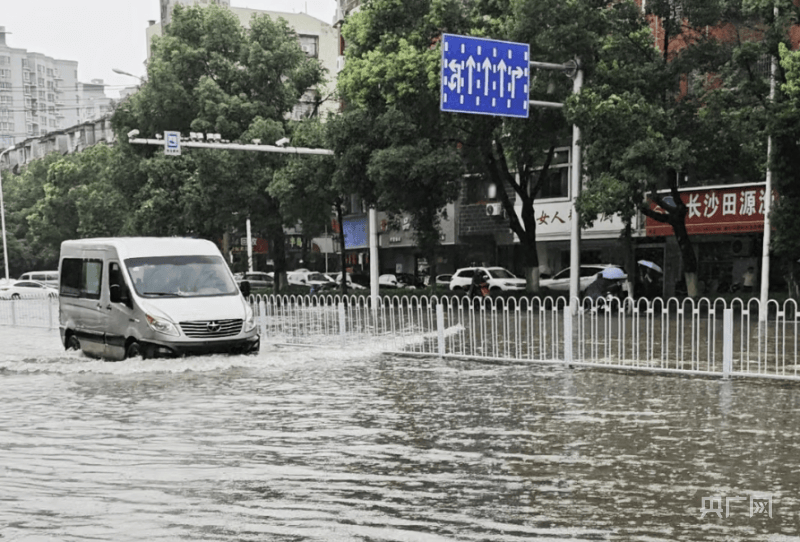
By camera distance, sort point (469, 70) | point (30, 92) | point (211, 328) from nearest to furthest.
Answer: point (211, 328) < point (469, 70) < point (30, 92)

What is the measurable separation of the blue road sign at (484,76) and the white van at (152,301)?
23.2ft

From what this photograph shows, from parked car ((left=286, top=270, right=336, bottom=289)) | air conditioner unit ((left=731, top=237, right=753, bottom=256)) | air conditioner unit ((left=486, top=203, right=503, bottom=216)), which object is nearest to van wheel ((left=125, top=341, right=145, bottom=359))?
air conditioner unit ((left=731, top=237, right=753, bottom=256))

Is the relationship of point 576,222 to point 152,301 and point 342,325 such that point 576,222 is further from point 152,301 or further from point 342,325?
point 152,301

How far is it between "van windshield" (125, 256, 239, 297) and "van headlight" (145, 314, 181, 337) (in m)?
0.66

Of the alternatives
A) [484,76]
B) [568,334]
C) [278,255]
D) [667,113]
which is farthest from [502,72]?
[278,255]

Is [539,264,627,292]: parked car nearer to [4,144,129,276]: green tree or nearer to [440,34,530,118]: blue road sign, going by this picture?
[440,34,530,118]: blue road sign

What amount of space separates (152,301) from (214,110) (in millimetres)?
24341

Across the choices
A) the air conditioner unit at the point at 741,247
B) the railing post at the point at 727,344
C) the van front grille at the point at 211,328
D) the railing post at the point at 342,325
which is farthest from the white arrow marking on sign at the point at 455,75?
the air conditioner unit at the point at 741,247

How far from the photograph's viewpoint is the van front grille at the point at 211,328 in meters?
14.2

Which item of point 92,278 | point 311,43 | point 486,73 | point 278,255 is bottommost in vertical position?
point 92,278

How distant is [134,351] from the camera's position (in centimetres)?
1465

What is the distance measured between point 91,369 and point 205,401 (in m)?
4.44

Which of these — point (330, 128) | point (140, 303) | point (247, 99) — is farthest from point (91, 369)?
point (247, 99)

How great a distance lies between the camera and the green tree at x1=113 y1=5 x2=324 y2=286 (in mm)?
37469
